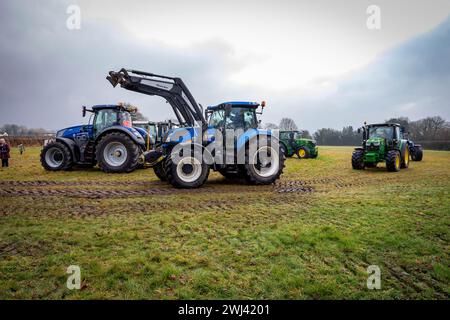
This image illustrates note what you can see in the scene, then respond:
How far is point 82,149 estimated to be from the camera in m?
11.0

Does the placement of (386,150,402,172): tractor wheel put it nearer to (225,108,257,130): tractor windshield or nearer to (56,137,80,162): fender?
(225,108,257,130): tractor windshield

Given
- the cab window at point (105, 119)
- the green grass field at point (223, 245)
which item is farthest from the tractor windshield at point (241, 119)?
the cab window at point (105, 119)

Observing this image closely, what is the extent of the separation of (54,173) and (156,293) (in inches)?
378

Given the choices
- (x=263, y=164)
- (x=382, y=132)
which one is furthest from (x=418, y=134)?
(x=263, y=164)

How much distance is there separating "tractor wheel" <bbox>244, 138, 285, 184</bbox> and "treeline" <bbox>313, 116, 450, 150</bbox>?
1860 centimetres

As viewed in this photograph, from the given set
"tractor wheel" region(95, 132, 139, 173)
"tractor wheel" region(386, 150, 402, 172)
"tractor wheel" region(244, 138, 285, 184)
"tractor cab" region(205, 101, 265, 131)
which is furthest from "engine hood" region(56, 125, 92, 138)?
"tractor wheel" region(386, 150, 402, 172)

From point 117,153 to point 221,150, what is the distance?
187 inches

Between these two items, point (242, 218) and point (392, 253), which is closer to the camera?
point (392, 253)

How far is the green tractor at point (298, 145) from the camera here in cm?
2000

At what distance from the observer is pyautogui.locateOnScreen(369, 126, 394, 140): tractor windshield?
40.9 feet

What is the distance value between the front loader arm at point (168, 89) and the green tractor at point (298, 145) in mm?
11093

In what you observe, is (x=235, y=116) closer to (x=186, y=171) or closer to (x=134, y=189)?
(x=186, y=171)
